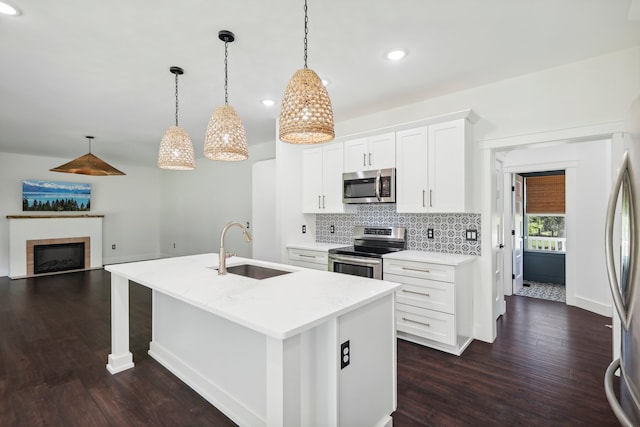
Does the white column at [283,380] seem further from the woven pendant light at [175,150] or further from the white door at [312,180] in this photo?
the white door at [312,180]

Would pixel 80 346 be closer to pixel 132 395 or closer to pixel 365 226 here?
pixel 132 395

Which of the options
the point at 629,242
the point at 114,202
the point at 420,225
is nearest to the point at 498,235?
the point at 420,225

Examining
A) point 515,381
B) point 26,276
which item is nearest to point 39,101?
point 26,276

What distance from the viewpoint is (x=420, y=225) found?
360 cm

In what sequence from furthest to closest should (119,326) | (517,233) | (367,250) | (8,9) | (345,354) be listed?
(517,233)
(367,250)
(119,326)
(8,9)
(345,354)

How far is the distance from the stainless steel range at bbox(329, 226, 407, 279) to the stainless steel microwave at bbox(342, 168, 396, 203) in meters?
0.46

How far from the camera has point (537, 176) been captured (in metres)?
5.89

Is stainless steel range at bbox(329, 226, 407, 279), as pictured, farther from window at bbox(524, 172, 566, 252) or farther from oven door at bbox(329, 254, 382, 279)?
window at bbox(524, 172, 566, 252)

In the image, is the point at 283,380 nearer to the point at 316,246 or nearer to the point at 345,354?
the point at 345,354

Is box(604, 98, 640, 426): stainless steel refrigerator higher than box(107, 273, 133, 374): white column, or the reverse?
box(604, 98, 640, 426): stainless steel refrigerator

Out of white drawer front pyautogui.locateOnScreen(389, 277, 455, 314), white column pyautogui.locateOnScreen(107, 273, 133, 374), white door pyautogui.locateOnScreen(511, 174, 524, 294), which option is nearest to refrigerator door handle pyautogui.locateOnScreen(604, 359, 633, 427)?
white drawer front pyautogui.locateOnScreen(389, 277, 455, 314)

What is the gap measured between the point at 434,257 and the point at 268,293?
6.33 ft

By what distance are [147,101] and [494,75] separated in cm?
364

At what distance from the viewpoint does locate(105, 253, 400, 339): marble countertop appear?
1.34 m
